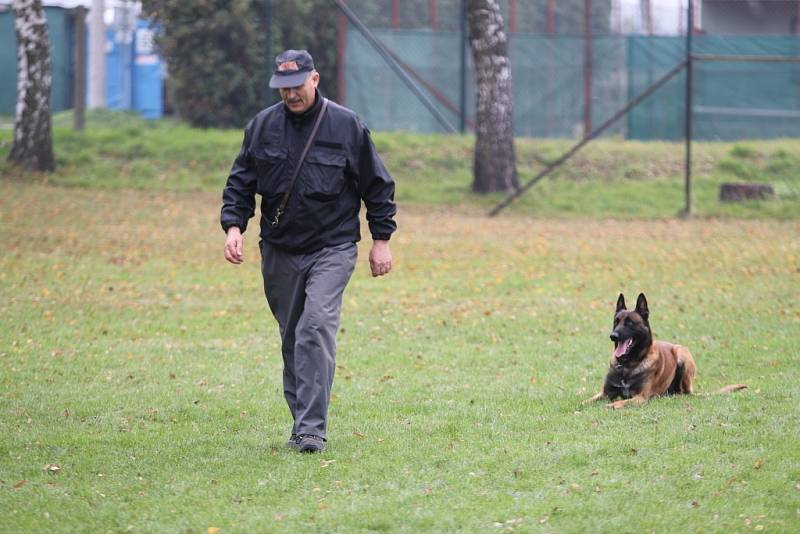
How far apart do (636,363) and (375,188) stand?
2200 mm

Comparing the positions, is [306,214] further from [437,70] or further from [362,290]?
[437,70]

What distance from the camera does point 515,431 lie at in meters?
7.11

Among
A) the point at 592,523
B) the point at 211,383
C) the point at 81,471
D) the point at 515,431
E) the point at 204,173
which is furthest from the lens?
the point at 204,173

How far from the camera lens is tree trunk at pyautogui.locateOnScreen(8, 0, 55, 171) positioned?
19625mm

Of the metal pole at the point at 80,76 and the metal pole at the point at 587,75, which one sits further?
the metal pole at the point at 587,75

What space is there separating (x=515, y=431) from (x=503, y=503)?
150 cm

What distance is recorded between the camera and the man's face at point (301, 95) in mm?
6418

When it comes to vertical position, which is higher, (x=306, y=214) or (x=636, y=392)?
(x=306, y=214)

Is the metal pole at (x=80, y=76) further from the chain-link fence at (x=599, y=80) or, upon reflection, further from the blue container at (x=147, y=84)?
the blue container at (x=147, y=84)

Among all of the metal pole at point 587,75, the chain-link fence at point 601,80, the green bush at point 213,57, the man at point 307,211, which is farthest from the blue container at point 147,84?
the man at point 307,211

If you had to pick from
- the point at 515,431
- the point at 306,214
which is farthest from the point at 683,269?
the point at 306,214

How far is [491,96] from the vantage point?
19.3m

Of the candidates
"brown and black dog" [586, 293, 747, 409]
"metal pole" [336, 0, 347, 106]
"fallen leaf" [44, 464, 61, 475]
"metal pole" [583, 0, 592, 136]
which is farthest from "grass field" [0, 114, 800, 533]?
"metal pole" [583, 0, 592, 136]

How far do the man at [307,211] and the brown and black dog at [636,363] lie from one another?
1.84m
